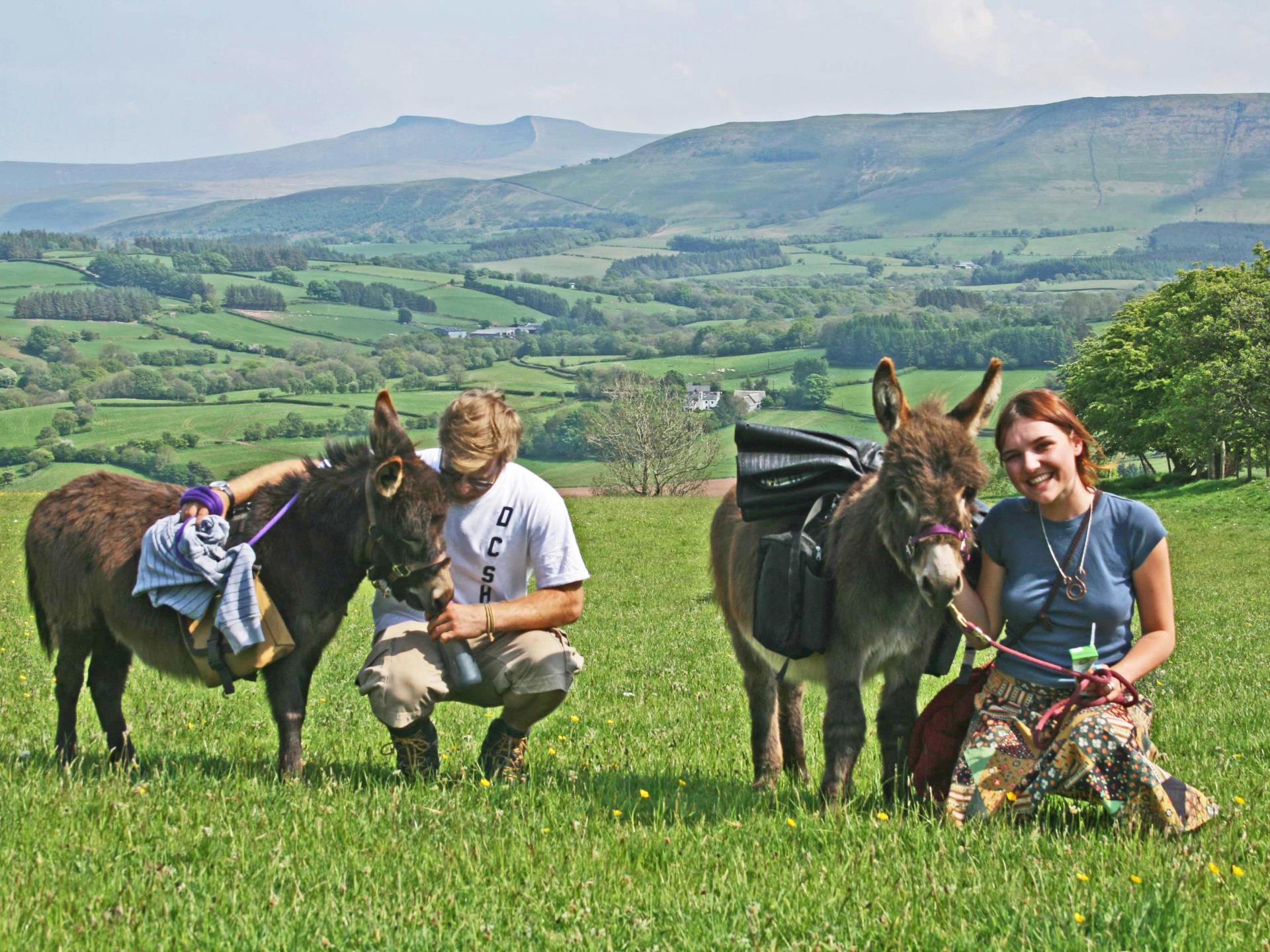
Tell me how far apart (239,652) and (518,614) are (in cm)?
142

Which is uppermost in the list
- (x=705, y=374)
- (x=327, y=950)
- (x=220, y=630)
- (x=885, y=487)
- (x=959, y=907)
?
(x=885, y=487)

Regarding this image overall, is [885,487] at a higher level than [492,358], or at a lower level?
higher

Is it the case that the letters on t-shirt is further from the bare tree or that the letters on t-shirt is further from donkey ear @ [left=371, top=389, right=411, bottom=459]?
the bare tree

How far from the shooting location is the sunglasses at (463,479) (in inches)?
234

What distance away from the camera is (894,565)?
17.5 ft

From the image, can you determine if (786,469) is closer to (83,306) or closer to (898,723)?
(898,723)

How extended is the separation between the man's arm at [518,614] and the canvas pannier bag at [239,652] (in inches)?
30.5

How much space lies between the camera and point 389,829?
4.80m

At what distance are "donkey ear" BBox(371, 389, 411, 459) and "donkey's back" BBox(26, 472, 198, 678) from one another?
1411 millimetres

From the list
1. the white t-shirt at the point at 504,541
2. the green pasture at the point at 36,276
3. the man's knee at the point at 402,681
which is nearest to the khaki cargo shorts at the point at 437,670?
the man's knee at the point at 402,681

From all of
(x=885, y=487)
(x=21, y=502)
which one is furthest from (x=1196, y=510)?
(x=885, y=487)

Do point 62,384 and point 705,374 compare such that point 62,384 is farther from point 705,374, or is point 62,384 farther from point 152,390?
point 705,374

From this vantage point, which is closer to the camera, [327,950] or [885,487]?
[327,950]

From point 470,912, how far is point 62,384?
123 meters
